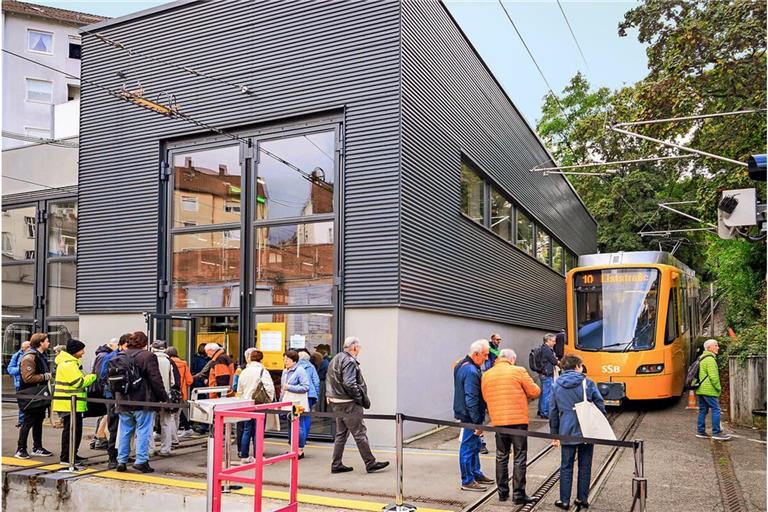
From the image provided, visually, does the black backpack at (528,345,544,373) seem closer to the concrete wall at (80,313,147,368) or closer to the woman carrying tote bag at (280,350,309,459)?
the woman carrying tote bag at (280,350,309,459)

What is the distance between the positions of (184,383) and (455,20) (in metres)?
9.03

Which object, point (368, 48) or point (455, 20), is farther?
point (455, 20)

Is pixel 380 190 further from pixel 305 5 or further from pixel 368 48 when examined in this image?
pixel 305 5

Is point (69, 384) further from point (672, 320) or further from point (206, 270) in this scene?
point (672, 320)

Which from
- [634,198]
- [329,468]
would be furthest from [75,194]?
[634,198]

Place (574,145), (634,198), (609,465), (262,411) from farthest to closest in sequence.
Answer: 1. (574,145)
2. (634,198)
3. (609,465)
4. (262,411)

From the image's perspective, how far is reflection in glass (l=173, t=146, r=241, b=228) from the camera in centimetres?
1352

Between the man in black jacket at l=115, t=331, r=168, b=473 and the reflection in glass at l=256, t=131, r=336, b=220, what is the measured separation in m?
4.10

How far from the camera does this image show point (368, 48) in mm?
12281

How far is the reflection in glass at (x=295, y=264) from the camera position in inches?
489

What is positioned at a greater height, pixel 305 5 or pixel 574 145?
pixel 574 145

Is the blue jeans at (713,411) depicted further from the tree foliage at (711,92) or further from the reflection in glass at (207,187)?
the reflection in glass at (207,187)

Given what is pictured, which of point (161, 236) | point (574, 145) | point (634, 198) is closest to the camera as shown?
point (161, 236)

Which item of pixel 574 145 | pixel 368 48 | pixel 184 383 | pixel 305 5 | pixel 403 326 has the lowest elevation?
pixel 184 383
